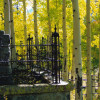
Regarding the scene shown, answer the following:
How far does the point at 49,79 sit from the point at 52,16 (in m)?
9.43

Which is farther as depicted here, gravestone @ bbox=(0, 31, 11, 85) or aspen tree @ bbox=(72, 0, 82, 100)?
aspen tree @ bbox=(72, 0, 82, 100)

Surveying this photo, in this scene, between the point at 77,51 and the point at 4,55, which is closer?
the point at 4,55

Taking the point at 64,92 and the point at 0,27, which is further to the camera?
the point at 0,27

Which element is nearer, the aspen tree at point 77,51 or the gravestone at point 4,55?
the gravestone at point 4,55

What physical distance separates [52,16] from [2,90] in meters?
10.5

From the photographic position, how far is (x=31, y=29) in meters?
19.1

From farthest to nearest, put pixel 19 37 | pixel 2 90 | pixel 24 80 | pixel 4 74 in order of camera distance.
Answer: pixel 19 37 → pixel 24 80 → pixel 4 74 → pixel 2 90

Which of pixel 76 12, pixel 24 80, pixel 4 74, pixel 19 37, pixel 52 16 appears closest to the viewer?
pixel 4 74

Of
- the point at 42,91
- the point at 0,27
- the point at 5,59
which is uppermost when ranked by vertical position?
the point at 0,27

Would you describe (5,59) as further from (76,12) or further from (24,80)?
(76,12)

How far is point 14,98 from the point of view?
6.23 metres

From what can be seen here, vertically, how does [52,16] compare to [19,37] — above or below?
above

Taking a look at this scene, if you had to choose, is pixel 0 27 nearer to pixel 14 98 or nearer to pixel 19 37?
pixel 19 37

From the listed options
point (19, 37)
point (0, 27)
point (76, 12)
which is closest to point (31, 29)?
point (19, 37)
